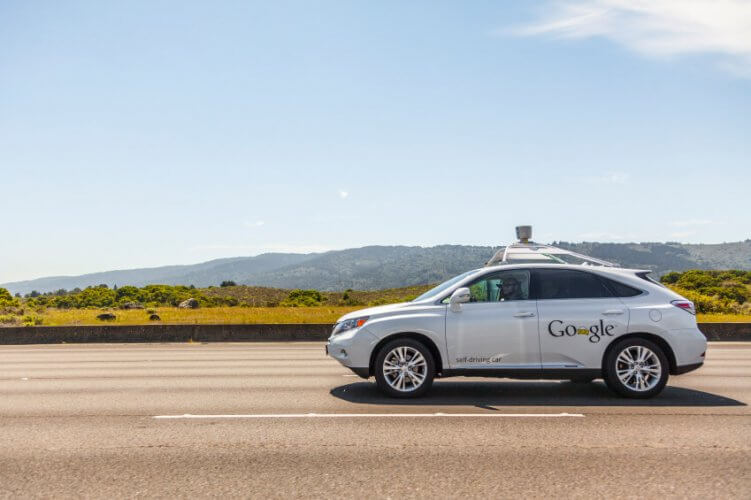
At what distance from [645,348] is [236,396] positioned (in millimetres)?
5516

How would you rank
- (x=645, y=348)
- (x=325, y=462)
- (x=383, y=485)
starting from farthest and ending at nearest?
(x=645, y=348) → (x=325, y=462) → (x=383, y=485)

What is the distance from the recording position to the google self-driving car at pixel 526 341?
29.5 ft

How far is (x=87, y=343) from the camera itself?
2202 cm

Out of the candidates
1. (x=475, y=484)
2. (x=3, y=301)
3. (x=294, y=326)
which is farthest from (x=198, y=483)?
(x=3, y=301)

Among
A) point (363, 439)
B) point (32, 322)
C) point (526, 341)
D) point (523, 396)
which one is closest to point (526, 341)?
point (526, 341)

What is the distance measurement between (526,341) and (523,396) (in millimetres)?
928

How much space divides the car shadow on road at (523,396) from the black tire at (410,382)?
0.11 meters

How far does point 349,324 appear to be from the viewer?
9391 mm

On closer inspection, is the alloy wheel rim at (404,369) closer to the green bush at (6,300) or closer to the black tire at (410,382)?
the black tire at (410,382)

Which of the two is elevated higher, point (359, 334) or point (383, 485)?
point (359, 334)

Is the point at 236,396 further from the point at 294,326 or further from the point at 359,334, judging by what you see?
the point at 294,326

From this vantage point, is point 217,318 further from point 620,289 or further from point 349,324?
point 620,289

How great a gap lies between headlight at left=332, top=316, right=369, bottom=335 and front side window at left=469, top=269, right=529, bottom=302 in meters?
1.47

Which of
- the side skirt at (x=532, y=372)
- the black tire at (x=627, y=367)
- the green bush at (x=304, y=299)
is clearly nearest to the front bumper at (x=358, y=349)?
the side skirt at (x=532, y=372)
